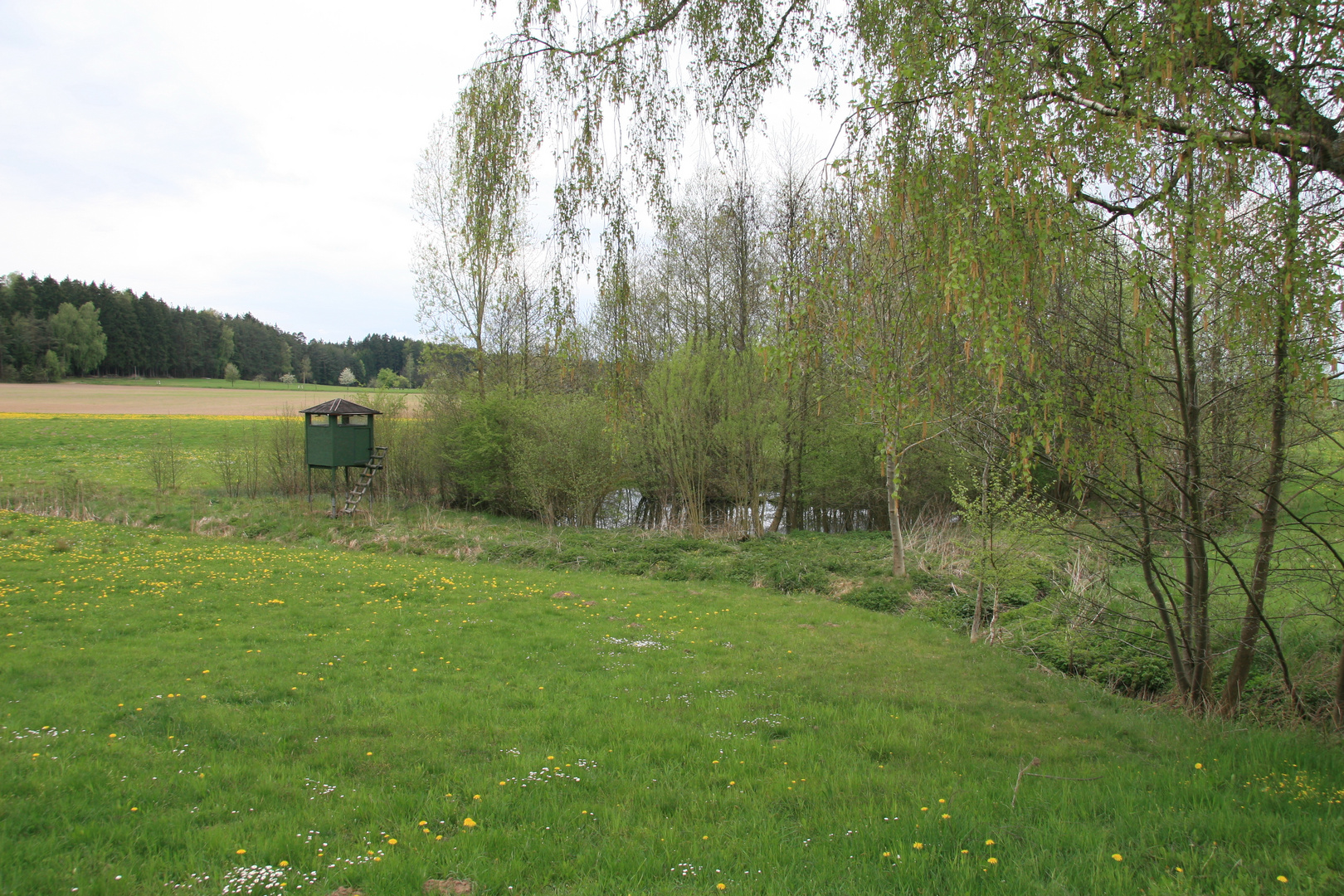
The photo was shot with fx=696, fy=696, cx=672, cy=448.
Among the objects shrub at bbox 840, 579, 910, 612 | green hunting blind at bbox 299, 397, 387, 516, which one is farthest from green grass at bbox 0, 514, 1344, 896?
green hunting blind at bbox 299, 397, 387, 516

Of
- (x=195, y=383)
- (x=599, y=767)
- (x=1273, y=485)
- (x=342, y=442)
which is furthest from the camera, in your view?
(x=195, y=383)

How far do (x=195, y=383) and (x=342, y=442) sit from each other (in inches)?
1937

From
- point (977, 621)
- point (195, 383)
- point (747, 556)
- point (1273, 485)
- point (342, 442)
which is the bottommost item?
point (747, 556)

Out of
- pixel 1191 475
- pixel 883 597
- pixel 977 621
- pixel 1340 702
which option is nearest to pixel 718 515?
pixel 883 597

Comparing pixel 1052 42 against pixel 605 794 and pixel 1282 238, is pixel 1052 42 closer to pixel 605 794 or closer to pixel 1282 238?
pixel 1282 238

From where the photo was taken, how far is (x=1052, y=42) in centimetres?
419

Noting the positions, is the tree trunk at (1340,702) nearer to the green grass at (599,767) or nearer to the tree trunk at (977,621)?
the green grass at (599,767)

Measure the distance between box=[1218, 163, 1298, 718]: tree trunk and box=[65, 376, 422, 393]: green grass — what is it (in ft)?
171

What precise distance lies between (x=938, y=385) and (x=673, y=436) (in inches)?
607

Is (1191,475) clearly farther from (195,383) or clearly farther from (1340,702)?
(195,383)

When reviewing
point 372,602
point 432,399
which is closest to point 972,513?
point 372,602

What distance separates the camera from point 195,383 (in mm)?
58344

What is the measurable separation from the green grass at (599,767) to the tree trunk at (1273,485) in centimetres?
76

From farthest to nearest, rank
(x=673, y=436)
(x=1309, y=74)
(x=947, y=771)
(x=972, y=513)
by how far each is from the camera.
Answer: (x=673, y=436) → (x=972, y=513) → (x=947, y=771) → (x=1309, y=74)
